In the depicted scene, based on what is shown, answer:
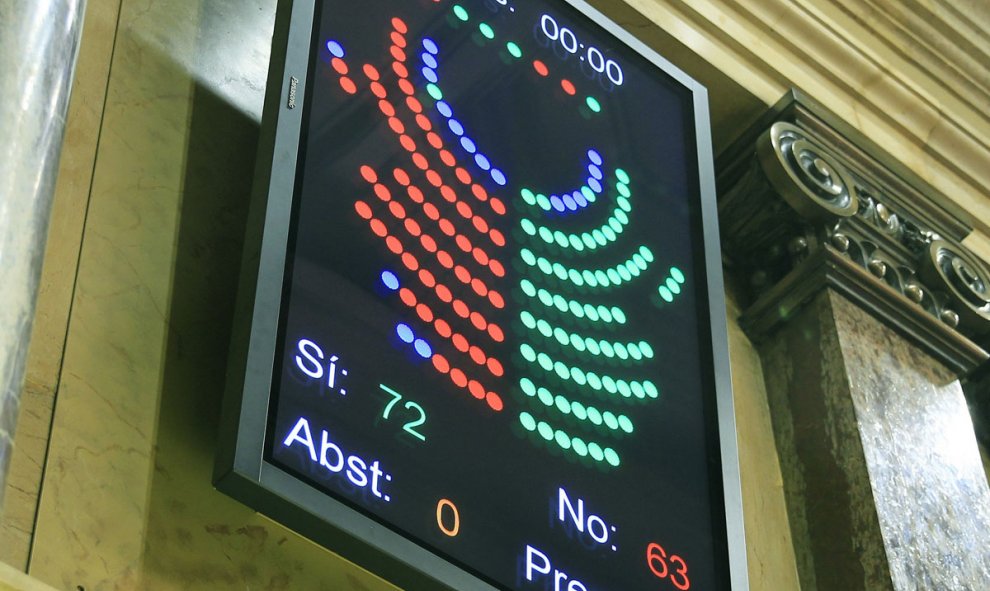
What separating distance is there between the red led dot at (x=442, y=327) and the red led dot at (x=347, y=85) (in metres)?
0.38

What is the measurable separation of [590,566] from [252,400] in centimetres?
53

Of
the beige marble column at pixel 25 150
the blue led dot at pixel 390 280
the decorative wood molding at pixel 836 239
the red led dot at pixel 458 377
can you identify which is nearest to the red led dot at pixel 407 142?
the blue led dot at pixel 390 280

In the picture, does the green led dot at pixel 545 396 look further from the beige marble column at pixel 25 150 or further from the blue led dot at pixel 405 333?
the beige marble column at pixel 25 150

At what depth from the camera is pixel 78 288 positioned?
218 centimetres

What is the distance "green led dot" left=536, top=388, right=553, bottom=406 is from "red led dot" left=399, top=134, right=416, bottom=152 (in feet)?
1.30

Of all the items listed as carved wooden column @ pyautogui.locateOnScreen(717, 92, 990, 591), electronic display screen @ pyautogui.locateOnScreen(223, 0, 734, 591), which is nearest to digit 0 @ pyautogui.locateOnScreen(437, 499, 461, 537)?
electronic display screen @ pyautogui.locateOnScreen(223, 0, 734, 591)

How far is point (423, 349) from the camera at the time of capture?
222 centimetres

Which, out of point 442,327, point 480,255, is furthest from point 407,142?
point 442,327

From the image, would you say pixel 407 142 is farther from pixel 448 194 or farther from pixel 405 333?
pixel 405 333

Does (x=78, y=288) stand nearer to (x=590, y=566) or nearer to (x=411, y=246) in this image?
(x=411, y=246)

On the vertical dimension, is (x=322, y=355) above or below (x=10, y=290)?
above

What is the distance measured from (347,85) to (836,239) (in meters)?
1.34

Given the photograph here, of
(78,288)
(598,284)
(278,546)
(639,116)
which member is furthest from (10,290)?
(639,116)

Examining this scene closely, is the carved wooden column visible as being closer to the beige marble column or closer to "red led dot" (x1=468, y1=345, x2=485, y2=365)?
"red led dot" (x1=468, y1=345, x2=485, y2=365)
